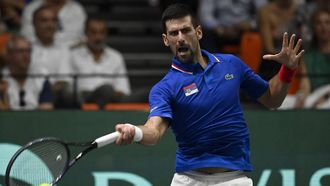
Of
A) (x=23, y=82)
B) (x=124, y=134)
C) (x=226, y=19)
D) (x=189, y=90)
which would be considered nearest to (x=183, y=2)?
(x=226, y=19)

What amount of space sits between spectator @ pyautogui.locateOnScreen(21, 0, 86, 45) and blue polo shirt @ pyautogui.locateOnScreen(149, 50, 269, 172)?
4361mm

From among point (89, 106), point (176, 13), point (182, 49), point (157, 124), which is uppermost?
point (176, 13)

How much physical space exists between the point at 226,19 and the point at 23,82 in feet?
11.0

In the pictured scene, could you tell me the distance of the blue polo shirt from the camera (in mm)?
5949

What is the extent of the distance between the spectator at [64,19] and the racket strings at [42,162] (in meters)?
4.10

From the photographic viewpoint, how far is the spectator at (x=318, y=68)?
8.48 metres

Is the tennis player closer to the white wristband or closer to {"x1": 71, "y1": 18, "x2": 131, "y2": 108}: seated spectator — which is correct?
the white wristband

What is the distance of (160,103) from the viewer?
5.82m

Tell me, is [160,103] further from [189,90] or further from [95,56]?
[95,56]

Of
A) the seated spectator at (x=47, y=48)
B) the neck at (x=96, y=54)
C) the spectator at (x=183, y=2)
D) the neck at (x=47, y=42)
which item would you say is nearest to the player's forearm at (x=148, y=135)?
the seated spectator at (x=47, y=48)

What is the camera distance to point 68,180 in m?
7.84

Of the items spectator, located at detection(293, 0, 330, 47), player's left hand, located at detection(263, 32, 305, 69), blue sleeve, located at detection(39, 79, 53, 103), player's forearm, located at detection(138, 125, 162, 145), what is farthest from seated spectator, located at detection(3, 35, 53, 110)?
spectator, located at detection(293, 0, 330, 47)

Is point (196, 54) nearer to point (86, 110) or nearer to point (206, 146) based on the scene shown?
point (206, 146)

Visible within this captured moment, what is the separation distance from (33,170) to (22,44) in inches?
123
